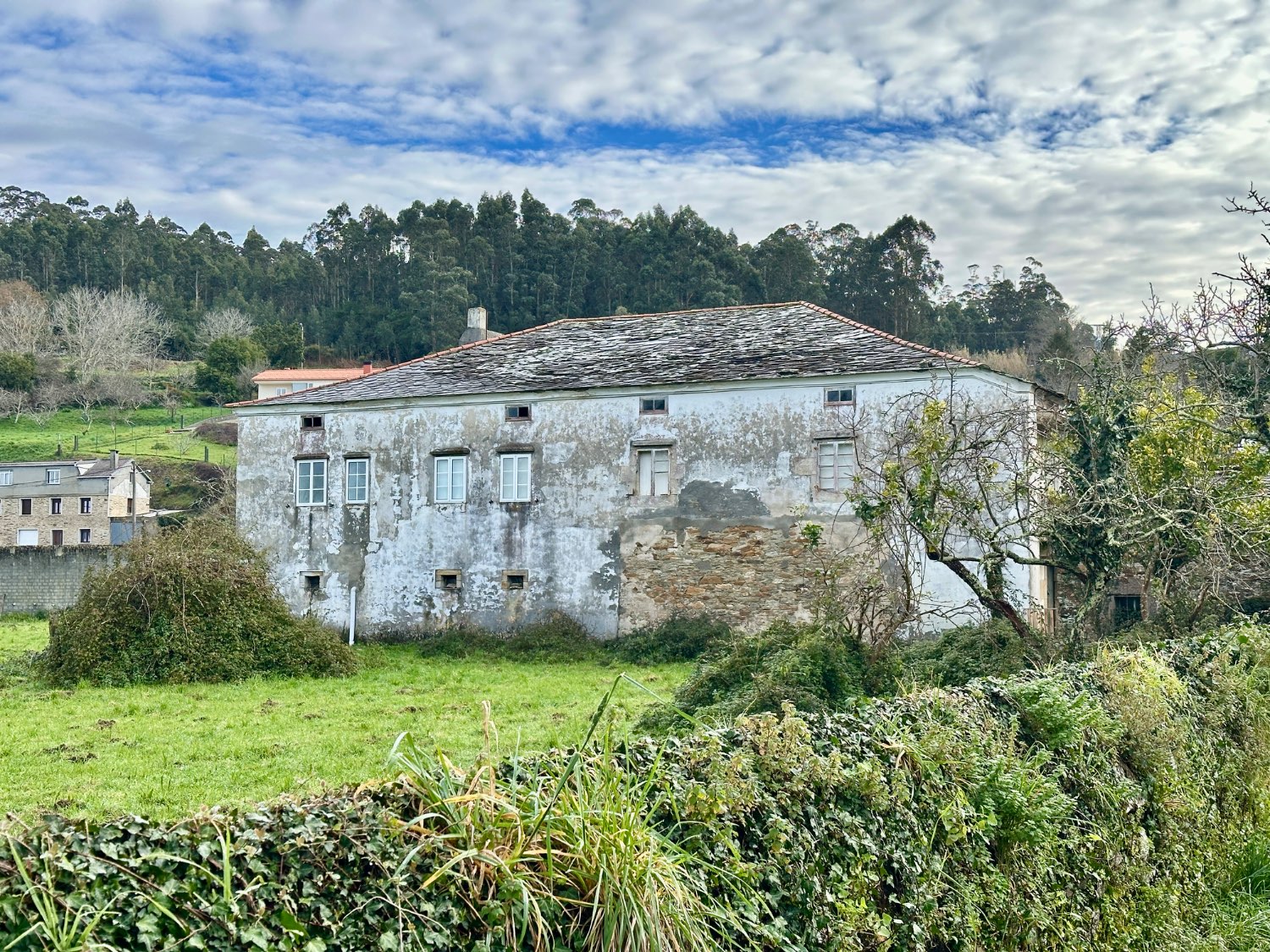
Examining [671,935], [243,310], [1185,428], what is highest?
[243,310]

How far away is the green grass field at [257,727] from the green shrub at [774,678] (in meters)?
1.00

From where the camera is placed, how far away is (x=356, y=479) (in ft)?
82.6

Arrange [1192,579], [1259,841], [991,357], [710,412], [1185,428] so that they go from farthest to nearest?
[991,357]
[710,412]
[1185,428]
[1192,579]
[1259,841]

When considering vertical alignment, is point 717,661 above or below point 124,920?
below

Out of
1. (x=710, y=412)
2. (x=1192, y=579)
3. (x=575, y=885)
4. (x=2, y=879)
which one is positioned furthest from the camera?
(x=710, y=412)

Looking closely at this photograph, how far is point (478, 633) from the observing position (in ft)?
77.0

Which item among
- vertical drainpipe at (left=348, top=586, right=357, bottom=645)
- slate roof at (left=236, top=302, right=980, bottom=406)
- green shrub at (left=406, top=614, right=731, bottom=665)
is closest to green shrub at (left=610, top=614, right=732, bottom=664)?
green shrub at (left=406, top=614, right=731, bottom=665)

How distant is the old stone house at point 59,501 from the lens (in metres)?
48.2

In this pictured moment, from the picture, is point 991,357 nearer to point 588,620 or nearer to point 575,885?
point 588,620

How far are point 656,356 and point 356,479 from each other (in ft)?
24.9

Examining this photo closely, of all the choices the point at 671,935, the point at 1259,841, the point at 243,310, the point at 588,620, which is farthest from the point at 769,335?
the point at 243,310

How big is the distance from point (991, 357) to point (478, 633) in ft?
152

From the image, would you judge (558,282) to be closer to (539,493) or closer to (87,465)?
(87,465)

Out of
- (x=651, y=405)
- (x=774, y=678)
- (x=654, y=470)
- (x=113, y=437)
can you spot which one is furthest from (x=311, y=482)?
(x=113, y=437)
